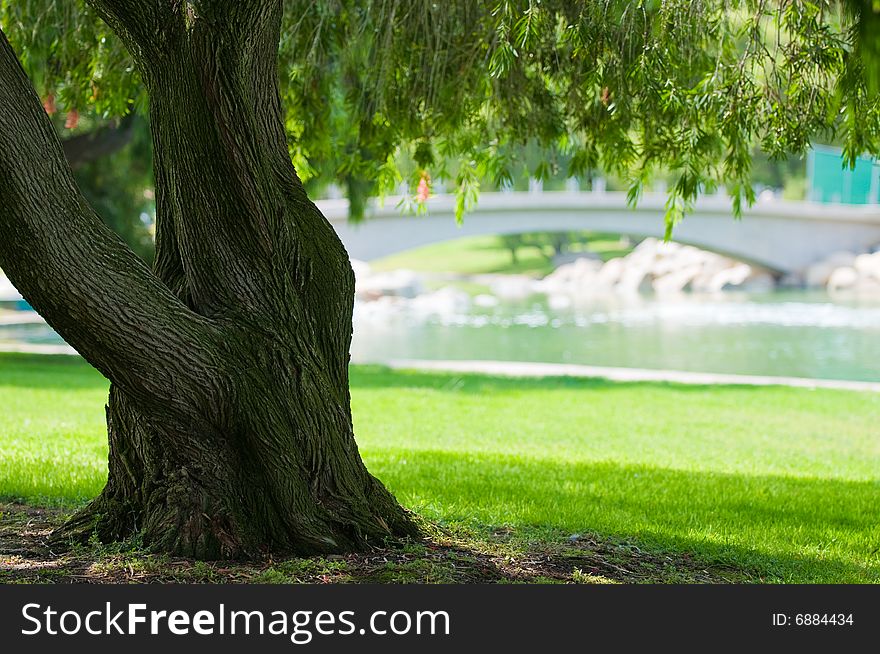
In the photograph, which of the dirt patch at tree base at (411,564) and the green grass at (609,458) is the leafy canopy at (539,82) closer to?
the green grass at (609,458)

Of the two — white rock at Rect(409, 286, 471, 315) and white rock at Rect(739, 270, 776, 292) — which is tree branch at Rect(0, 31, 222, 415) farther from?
white rock at Rect(739, 270, 776, 292)

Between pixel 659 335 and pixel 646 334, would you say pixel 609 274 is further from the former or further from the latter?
pixel 659 335

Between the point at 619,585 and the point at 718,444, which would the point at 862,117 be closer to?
the point at 619,585

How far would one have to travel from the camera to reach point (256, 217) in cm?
436

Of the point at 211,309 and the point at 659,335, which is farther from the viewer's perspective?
the point at 659,335

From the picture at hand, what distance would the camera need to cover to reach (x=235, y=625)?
3.65m

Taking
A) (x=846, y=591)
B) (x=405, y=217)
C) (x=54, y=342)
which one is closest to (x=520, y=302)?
(x=405, y=217)

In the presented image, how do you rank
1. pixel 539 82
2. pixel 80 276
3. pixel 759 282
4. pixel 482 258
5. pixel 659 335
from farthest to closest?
pixel 482 258, pixel 759 282, pixel 659 335, pixel 539 82, pixel 80 276

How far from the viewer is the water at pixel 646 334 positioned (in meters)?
20.5

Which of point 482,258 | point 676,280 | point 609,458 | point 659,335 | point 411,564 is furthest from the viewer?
point 482,258

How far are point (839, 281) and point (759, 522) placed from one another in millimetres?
36022

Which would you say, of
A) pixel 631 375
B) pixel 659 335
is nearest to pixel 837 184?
pixel 659 335

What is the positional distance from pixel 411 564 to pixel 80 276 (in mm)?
1693

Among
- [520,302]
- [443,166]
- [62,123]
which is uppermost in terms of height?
[62,123]
